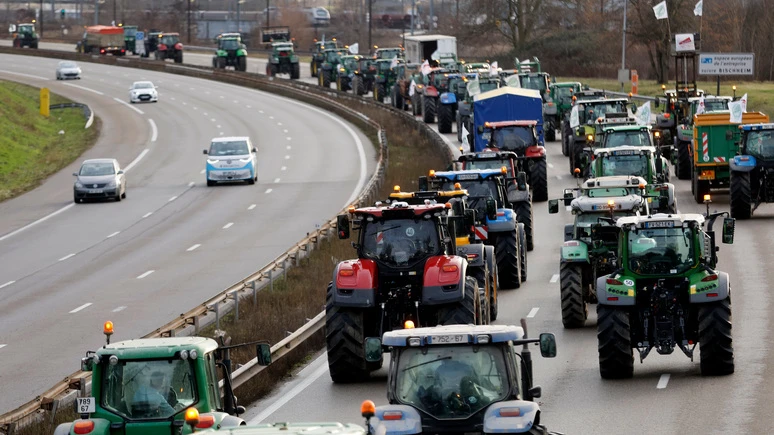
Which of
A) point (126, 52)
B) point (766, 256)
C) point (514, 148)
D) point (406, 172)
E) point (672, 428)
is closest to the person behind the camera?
point (672, 428)

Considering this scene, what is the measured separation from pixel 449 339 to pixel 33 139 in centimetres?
5818

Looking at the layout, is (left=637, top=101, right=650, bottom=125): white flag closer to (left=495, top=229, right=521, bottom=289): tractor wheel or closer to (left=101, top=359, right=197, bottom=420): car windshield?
(left=495, top=229, right=521, bottom=289): tractor wheel

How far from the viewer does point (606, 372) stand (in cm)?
1984

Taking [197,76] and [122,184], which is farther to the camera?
[197,76]

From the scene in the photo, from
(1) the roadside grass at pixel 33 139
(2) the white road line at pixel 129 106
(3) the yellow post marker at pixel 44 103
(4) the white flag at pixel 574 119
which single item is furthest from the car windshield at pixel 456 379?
(2) the white road line at pixel 129 106

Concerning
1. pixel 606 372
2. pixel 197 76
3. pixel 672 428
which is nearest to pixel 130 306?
pixel 606 372

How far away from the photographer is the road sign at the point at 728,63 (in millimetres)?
62938

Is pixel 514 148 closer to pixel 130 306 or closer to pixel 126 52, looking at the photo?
pixel 130 306

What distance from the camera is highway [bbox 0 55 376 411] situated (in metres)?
27.7

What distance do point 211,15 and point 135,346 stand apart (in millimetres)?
165252

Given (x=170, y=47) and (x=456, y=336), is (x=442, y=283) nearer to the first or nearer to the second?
(x=456, y=336)

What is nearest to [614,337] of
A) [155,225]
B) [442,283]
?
[442,283]

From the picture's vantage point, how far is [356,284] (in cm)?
1966

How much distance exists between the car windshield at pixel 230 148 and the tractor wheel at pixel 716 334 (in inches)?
1327
